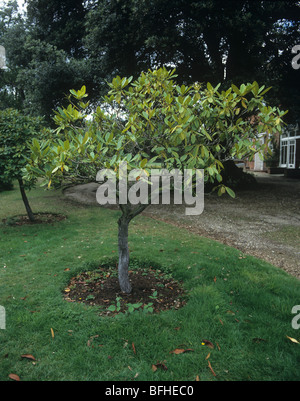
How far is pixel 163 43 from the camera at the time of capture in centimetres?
1112

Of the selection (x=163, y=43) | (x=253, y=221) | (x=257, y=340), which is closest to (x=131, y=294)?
(x=257, y=340)

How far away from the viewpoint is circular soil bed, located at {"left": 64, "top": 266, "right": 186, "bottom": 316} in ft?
13.0

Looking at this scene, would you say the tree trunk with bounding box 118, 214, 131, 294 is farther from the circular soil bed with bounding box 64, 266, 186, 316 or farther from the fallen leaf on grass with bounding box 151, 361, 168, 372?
the fallen leaf on grass with bounding box 151, 361, 168, 372

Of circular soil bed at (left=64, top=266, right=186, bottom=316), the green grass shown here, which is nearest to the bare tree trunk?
circular soil bed at (left=64, top=266, right=186, bottom=316)

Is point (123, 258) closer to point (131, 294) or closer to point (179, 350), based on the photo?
point (131, 294)

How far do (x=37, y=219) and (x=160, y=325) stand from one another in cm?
687

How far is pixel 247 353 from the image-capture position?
3.12 m

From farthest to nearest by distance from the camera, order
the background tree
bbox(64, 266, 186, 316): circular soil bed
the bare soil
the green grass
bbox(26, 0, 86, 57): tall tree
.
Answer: bbox(26, 0, 86, 57): tall tree
the background tree
the bare soil
bbox(64, 266, 186, 316): circular soil bed
the green grass

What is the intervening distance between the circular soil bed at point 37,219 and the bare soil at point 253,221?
2.91 m

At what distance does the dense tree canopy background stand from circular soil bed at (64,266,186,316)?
29.6 feet

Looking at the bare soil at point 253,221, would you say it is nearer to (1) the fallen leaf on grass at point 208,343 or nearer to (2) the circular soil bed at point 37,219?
(1) the fallen leaf on grass at point 208,343
